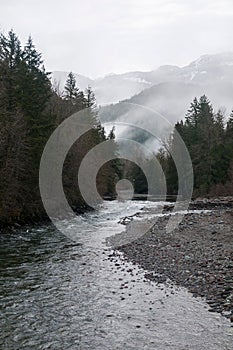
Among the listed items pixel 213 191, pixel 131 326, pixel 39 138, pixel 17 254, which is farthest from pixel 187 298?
pixel 213 191

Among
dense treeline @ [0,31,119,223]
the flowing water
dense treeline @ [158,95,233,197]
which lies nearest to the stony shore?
the flowing water

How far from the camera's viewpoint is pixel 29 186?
33.4 m

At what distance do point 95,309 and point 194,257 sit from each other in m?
8.05

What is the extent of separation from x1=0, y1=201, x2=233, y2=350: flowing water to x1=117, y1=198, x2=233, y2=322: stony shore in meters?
0.62

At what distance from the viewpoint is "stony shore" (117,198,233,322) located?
540 inches

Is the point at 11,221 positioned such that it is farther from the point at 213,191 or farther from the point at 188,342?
the point at 213,191

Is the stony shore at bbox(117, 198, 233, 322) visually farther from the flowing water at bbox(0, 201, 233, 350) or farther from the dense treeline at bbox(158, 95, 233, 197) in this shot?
the dense treeline at bbox(158, 95, 233, 197)

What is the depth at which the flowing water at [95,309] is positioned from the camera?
10008mm

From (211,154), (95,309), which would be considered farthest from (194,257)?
(211,154)

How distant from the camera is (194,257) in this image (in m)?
19.2

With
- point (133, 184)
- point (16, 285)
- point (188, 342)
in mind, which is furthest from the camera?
point (133, 184)

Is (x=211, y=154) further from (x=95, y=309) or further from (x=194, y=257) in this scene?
(x=95, y=309)

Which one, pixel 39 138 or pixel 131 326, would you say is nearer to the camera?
pixel 131 326

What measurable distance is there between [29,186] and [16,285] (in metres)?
19.2
